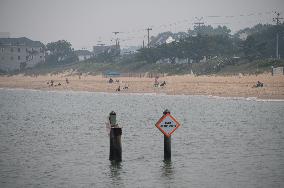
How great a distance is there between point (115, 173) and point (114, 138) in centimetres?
169

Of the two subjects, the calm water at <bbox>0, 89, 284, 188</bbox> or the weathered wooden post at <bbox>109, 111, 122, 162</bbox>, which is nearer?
the calm water at <bbox>0, 89, 284, 188</bbox>

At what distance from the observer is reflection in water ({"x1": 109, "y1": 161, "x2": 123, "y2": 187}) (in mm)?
24330

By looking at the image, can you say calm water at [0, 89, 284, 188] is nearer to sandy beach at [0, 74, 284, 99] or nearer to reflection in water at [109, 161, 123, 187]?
reflection in water at [109, 161, 123, 187]

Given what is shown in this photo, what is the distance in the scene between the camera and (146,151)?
106 feet

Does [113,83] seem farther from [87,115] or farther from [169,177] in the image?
[169,177]

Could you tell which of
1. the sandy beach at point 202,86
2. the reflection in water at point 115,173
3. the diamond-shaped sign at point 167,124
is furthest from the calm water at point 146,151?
the sandy beach at point 202,86

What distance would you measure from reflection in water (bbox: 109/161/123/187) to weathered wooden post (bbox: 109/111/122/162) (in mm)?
270

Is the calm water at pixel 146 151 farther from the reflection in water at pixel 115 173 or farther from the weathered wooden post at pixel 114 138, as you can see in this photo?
the weathered wooden post at pixel 114 138

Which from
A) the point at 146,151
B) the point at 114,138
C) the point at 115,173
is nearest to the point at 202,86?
the point at 146,151

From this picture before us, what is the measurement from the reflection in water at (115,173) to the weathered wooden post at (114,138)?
270 mm

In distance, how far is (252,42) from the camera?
372ft

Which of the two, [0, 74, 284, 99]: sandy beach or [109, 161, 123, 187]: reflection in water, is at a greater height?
[0, 74, 284, 99]: sandy beach

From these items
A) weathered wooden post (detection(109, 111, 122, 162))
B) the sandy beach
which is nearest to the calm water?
weathered wooden post (detection(109, 111, 122, 162))

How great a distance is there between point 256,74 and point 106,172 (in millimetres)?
66106
